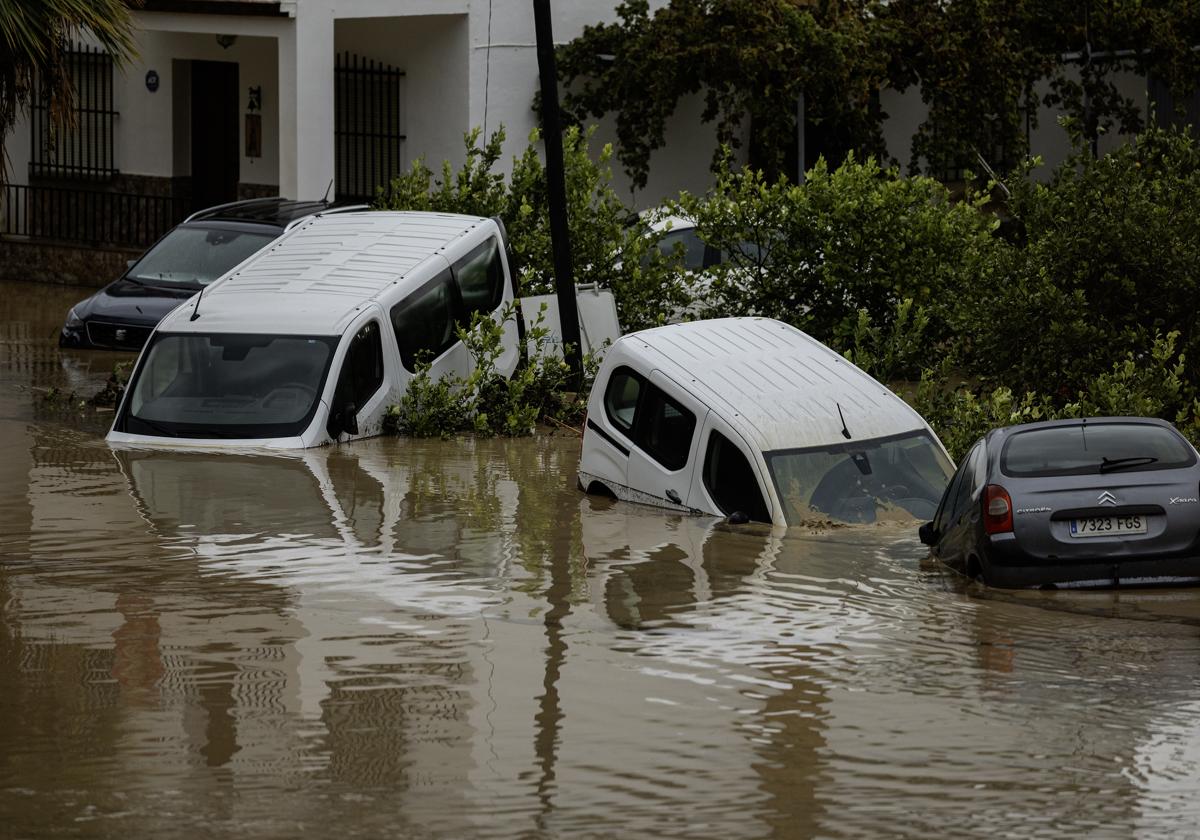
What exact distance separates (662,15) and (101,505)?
15594 millimetres

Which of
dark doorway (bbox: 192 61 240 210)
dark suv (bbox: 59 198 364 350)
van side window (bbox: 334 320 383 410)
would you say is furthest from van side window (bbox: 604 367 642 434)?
dark doorway (bbox: 192 61 240 210)

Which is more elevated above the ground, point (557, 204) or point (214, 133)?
point (214, 133)

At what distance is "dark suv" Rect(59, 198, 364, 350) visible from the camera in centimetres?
2059

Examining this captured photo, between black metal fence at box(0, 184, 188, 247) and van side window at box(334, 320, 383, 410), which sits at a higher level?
black metal fence at box(0, 184, 188, 247)

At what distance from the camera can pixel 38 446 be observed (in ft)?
49.5

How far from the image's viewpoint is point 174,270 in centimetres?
2158

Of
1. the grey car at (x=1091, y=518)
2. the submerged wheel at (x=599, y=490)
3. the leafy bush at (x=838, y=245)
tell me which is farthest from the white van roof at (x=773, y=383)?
the leafy bush at (x=838, y=245)

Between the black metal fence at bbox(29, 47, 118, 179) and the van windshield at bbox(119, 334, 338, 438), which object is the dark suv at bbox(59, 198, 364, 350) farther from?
the black metal fence at bbox(29, 47, 118, 179)

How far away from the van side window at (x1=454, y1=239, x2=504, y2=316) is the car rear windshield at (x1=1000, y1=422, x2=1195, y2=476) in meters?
6.78

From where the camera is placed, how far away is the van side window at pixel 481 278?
16.7m

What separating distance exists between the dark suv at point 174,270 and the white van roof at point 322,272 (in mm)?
2675

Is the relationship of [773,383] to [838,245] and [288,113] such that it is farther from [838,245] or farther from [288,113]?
[288,113]

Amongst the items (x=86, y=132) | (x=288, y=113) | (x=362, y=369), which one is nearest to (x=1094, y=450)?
(x=362, y=369)

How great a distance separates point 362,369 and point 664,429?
324 centimetres
